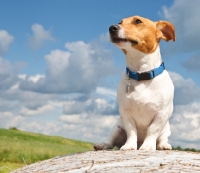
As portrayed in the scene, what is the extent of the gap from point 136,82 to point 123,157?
814 mm

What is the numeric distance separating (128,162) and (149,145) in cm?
55

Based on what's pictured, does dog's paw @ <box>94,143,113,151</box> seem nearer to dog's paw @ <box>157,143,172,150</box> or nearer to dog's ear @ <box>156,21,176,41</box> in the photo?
dog's paw @ <box>157,143,172,150</box>

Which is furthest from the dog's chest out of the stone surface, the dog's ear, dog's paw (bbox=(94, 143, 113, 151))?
dog's paw (bbox=(94, 143, 113, 151))

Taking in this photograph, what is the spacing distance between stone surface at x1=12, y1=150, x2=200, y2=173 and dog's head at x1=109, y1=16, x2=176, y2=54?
1064mm

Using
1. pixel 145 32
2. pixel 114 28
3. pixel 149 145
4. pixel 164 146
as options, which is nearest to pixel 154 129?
pixel 149 145

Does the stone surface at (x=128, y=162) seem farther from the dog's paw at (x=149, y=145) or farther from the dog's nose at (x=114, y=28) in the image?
the dog's nose at (x=114, y=28)

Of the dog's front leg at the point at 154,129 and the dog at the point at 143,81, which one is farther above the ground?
the dog at the point at 143,81

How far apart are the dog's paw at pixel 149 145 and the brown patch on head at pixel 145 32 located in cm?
96

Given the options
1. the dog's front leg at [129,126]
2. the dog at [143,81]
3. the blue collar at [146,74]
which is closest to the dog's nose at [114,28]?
the dog at [143,81]

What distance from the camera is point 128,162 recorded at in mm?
3820

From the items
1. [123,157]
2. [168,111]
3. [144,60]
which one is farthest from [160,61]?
[123,157]

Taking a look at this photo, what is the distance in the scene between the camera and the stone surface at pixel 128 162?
370cm

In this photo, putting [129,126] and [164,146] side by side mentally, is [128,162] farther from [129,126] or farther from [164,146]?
[164,146]

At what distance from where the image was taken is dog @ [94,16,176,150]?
4137 millimetres
